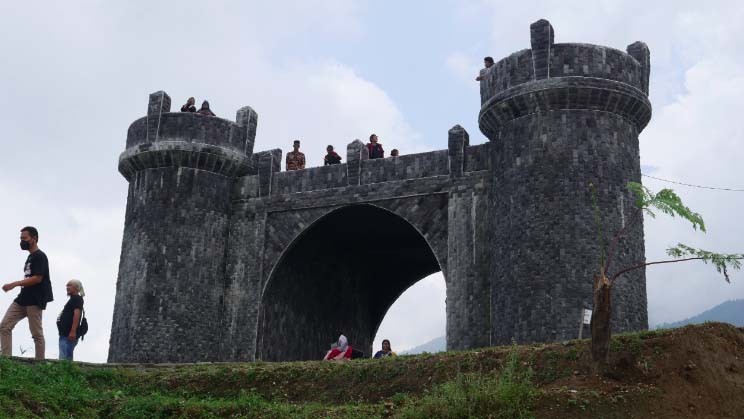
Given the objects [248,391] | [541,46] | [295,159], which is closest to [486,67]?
[541,46]

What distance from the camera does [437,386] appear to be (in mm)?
13297

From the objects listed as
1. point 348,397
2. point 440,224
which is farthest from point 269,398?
point 440,224

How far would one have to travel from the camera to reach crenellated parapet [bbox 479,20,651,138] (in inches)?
825

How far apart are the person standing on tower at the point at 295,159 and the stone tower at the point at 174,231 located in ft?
3.88

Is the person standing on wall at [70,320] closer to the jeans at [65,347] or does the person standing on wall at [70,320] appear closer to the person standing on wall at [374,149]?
the jeans at [65,347]

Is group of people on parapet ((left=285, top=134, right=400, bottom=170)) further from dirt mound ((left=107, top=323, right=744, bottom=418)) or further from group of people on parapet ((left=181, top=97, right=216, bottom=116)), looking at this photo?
dirt mound ((left=107, top=323, right=744, bottom=418))

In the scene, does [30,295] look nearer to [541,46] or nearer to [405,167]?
[405,167]

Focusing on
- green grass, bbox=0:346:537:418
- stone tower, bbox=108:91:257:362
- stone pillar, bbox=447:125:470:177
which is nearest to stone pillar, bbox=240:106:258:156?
stone tower, bbox=108:91:257:362

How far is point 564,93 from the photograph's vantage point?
68.6 ft

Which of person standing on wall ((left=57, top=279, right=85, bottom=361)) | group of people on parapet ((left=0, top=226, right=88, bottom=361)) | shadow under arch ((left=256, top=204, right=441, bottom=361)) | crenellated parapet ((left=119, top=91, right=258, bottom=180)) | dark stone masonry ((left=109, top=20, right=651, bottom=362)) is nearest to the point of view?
group of people on parapet ((left=0, top=226, right=88, bottom=361))

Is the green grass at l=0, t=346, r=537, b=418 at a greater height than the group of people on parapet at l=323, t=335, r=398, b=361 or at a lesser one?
lesser

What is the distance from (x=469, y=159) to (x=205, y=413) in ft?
38.6

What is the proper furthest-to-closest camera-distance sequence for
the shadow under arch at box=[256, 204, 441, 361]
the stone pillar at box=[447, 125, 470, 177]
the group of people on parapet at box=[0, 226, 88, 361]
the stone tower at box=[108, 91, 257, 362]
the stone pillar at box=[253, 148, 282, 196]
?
the stone pillar at box=[253, 148, 282, 196], the shadow under arch at box=[256, 204, 441, 361], the stone tower at box=[108, 91, 257, 362], the stone pillar at box=[447, 125, 470, 177], the group of people on parapet at box=[0, 226, 88, 361]

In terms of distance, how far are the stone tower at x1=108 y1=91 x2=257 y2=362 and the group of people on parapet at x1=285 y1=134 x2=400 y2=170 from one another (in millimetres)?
1257
